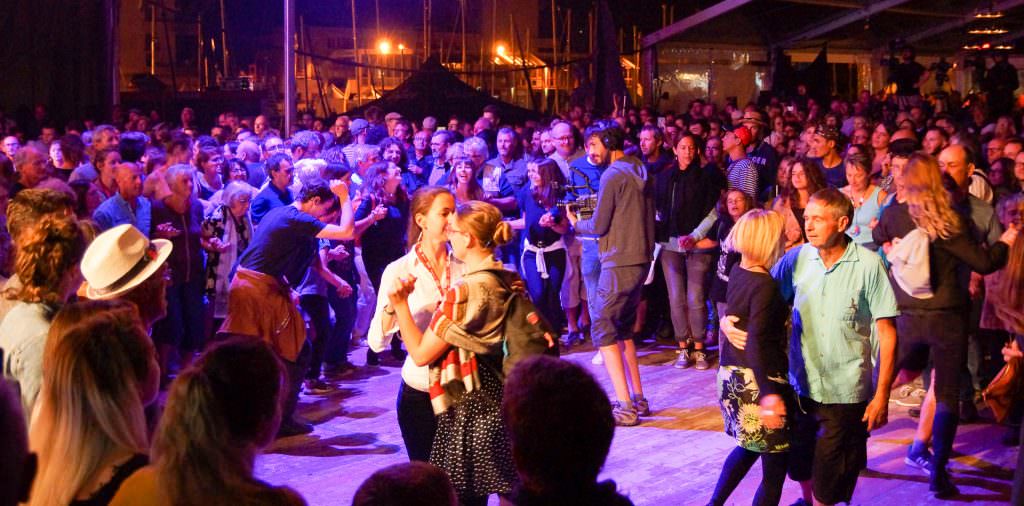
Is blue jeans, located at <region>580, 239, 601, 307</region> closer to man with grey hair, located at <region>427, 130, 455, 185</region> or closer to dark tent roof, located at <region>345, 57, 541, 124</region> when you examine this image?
man with grey hair, located at <region>427, 130, 455, 185</region>

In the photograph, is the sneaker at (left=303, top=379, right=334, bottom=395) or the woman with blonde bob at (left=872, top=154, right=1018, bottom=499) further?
the sneaker at (left=303, top=379, right=334, bottom=395)

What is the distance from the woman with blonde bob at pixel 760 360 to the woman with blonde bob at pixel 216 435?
2.54m

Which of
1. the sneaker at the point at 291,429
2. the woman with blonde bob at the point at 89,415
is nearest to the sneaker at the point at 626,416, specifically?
the sneaker at the point at 291,429

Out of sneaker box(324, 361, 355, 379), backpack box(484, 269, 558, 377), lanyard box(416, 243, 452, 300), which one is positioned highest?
lanyard box(416, 243, 452, 300)

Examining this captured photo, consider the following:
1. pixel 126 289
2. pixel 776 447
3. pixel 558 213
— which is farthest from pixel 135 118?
pixel 776 447

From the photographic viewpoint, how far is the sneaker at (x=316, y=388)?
7.96 m

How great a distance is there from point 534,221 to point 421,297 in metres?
4.56

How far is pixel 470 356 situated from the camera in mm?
Result: 4191

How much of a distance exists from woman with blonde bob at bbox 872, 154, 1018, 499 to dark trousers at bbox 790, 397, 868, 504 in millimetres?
1082

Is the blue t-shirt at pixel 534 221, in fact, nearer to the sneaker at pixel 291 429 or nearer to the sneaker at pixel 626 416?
the sneaker at pixel 626 416

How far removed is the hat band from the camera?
4.18m

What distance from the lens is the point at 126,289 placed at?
418 cm

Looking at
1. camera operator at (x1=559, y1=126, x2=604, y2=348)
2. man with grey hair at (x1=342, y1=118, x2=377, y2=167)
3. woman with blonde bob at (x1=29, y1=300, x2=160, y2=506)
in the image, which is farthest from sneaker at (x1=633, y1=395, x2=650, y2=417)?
man with grey hair at (x1=342, y1=118, x2=377, y2=167)

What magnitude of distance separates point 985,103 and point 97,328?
50.5ft
